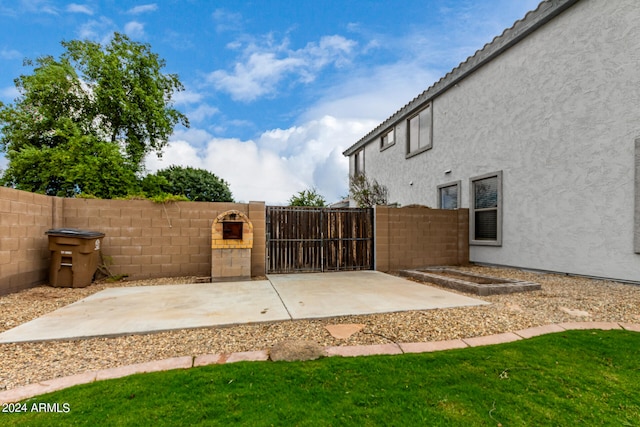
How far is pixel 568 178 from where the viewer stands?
6598 millimetres

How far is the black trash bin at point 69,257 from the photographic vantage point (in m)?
5.45

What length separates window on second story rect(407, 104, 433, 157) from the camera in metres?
11.3

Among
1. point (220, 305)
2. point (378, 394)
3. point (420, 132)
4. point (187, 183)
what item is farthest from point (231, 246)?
point (187, 183)

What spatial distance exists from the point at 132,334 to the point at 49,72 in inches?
721

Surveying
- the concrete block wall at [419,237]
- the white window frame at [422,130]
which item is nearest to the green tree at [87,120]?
the concrete block wall at [419,237]

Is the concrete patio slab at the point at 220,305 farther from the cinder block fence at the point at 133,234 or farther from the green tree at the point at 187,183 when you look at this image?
the green tree at the point at 187,183

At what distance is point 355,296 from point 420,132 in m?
9.19

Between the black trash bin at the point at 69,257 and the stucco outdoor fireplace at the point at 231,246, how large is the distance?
92.2 inches

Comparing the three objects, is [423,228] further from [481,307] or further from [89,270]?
[89,270]

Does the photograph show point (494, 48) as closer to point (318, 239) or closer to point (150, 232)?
point (318, 239)

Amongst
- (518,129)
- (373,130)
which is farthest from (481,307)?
(373,130)

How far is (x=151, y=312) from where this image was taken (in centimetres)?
401

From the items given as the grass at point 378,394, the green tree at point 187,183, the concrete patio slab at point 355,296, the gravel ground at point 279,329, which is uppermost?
the green tree at point 187,183

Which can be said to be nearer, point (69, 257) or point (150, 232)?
point (69, 257)
